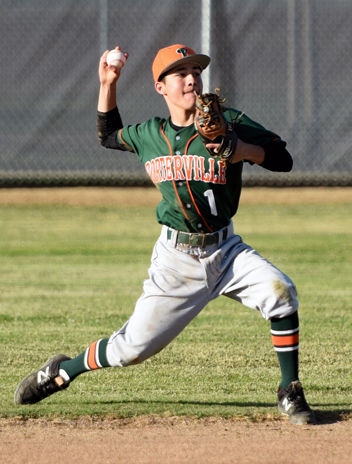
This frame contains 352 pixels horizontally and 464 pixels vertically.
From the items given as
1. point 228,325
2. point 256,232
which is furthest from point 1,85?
point 228,325

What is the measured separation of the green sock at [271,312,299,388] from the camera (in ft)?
12.9

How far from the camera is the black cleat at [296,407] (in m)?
3.86

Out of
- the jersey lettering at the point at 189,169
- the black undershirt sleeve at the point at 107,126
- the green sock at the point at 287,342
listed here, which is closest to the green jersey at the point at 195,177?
the jersey lettering at the point at 189,169

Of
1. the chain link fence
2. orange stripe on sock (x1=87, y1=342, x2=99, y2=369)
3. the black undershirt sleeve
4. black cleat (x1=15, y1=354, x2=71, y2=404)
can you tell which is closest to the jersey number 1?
the black undershirt sleeve

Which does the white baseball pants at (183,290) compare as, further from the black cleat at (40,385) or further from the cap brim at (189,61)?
the cap brim at (189,61)

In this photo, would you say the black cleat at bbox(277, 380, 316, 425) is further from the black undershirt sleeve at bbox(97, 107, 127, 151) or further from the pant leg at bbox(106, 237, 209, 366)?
the black undershirt sleeve at bbox(97, 107, 127, 151)

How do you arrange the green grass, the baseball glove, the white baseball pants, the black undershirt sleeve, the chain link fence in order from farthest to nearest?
the chain link fence
the black undershirt sleeve
the green grass
the white baseball pants
the baseball glove

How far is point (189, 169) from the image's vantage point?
13.4 feet

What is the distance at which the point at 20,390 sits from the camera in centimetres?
424

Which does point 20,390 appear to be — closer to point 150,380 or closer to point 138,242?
point 150,380

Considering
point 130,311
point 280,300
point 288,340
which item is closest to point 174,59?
point 280,300

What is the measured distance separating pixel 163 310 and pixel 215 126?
86 centimetres

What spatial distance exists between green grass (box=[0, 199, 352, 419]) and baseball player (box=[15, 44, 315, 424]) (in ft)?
0.74

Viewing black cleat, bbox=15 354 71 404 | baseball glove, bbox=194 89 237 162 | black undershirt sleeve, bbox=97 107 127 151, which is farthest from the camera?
black undershirt sleeve, bbox=97 107 127 151
